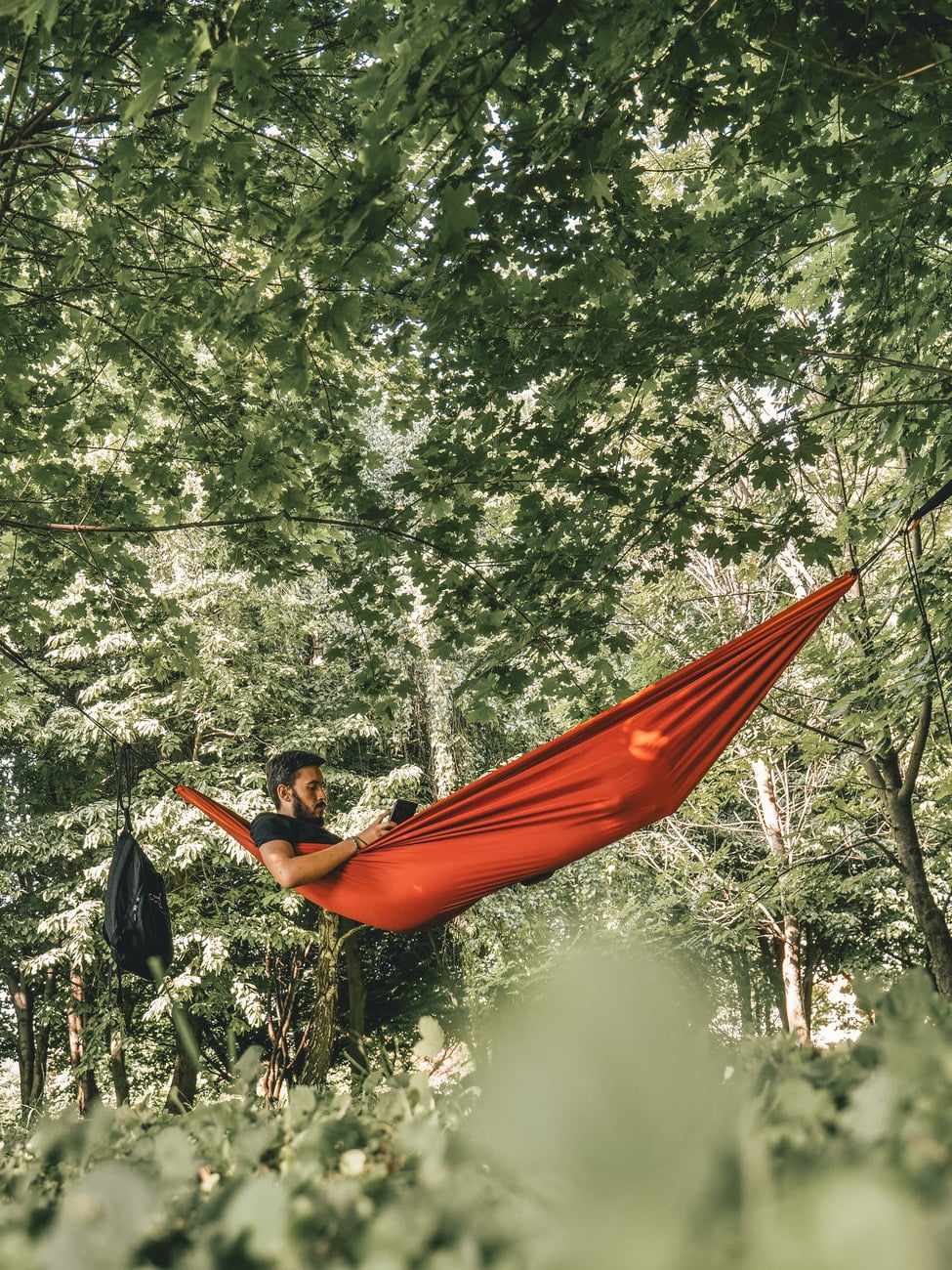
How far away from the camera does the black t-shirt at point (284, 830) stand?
254 cm

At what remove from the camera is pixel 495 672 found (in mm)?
3193

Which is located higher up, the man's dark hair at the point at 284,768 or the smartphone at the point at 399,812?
the man's dark hair at the point at 284,768

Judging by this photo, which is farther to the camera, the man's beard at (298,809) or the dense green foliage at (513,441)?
the man's beard at (298,809)

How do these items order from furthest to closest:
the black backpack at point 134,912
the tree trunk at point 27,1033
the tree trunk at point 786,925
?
the tree trunk at point 27,1033 → the tree trunk at point 786,925 → the black backpack at point 134,912

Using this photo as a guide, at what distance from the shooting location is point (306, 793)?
2746 mm

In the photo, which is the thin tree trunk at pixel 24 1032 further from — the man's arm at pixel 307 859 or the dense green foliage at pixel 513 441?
the man's arm at pixel 307 859

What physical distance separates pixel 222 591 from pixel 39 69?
19.5 ft

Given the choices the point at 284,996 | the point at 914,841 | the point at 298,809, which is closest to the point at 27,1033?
the point at 284,996

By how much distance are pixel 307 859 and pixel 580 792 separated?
0.75m

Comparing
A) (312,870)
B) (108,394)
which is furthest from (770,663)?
(108,394)

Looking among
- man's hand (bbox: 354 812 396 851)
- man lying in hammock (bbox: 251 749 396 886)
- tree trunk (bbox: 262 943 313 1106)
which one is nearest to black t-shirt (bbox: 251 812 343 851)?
man lying in hammock (bbox: 251 749 396 886)

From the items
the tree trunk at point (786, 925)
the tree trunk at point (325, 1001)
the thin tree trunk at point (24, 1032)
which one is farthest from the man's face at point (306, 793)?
the thin tree trunk at point (24, 1032)

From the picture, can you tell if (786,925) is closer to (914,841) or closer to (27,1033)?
(914,841)

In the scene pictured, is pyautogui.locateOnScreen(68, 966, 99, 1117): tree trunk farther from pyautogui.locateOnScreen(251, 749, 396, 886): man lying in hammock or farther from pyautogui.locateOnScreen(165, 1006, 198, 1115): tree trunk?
pyautogui.locateOnScreen(251, 749, 396, 886): man lying in hammock
